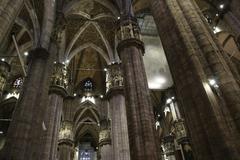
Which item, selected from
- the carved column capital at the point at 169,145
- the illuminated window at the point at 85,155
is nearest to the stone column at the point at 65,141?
the carved column capital at the point at 169,145

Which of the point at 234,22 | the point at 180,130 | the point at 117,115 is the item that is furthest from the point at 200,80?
the point at 180,130

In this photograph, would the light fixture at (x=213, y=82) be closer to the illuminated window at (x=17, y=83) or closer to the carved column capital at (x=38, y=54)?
the carved column capital at (x=38, y=54)

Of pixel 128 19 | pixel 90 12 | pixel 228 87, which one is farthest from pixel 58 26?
pixel 228 87

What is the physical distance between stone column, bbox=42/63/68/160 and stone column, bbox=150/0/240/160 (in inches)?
363

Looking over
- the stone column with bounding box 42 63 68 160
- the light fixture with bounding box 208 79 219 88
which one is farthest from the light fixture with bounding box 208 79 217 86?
the stone column with bounding box 42 63 68 160

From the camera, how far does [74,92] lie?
23.0m

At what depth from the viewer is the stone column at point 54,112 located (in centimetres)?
1277

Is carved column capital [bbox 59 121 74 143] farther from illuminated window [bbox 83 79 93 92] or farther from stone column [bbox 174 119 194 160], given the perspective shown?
stone column [bbox 174 119 194 160]

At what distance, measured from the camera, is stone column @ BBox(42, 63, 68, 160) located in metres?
12.8

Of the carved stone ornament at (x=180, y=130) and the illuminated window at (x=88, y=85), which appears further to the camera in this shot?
the illuminated window at (x=88, y=85)

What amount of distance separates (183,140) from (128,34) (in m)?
9.39

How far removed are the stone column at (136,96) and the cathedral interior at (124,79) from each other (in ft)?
0.14

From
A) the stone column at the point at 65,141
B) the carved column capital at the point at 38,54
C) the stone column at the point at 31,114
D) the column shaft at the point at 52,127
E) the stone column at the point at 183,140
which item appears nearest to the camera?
the stone column at the point at 31,114

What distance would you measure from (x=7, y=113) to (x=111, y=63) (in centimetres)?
1182
